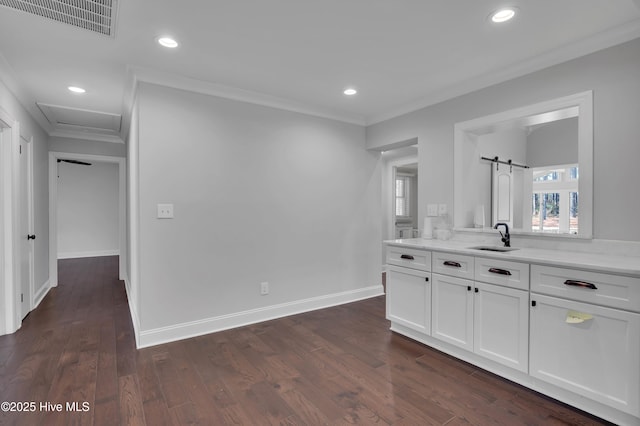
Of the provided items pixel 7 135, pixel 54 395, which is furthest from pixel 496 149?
pixel 7 135

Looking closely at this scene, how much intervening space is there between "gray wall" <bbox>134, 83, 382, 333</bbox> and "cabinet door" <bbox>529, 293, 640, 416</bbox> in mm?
2385

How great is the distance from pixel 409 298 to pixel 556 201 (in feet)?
14.8

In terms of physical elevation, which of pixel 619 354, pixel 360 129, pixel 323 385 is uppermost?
pixel 360 129

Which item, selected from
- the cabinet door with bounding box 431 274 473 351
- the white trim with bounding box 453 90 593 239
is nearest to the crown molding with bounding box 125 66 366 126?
the white trim with bounding box 453 90 593 239

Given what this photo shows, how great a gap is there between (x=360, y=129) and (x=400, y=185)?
306 centimetres

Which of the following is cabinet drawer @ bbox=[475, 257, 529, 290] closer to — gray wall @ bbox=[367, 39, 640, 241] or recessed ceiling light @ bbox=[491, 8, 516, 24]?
gray wall @ bbox=[367, 39, 640, 241]

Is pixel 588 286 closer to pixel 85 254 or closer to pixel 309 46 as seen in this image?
pixel 309 46

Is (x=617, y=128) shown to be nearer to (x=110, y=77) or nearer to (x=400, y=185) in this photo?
(x=110, y=77)

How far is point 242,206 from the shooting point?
134 inches

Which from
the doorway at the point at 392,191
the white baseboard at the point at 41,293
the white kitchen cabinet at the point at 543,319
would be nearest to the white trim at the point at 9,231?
the white baseboard at the point at 41,293

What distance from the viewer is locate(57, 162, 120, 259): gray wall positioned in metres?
7.77

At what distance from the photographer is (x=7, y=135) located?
10.2 feet

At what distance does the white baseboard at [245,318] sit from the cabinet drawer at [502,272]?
2.02 meters

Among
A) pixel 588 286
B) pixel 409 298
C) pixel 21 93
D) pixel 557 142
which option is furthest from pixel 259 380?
pixel 557 142
